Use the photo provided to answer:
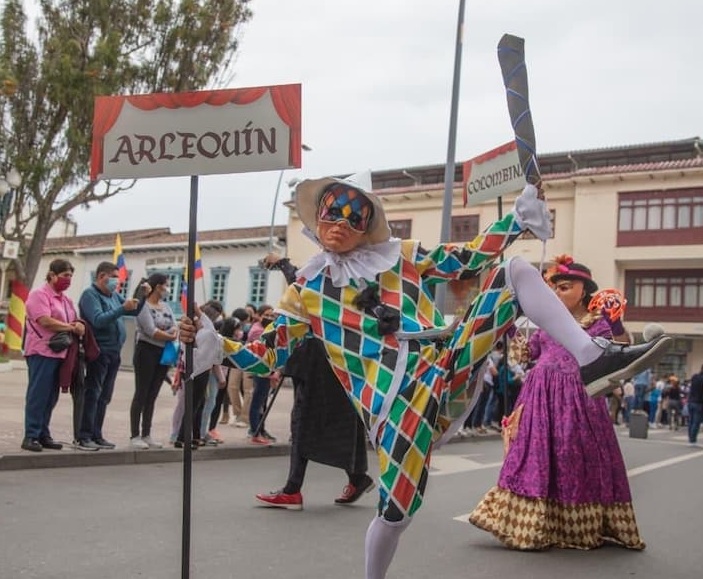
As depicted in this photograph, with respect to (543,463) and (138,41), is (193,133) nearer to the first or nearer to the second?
(543,463)

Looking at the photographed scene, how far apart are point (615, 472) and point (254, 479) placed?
347 cm

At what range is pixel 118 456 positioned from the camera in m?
7.71

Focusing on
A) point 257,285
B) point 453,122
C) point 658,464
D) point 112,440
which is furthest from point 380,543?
point 257,285

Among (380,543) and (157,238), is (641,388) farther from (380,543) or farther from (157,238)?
(157,238)

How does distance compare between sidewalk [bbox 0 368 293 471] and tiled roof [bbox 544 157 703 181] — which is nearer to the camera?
→ sidewalk [bbox 0 368 293 471]

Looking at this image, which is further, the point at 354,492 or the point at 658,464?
the point at 658,464

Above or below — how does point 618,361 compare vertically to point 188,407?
above

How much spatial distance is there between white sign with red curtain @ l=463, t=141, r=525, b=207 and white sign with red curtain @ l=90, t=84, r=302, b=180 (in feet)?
13.6

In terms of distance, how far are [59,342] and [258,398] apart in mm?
3401

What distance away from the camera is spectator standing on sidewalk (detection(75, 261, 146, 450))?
25.3 ft

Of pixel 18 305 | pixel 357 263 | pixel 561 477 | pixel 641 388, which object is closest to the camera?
pixel 357 263

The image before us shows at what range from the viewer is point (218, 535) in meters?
4.83

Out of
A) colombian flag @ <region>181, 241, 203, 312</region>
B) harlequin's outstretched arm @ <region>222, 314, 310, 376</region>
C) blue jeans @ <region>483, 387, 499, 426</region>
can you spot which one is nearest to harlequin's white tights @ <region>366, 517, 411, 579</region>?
harlequin's outstretched arm @ <region>222, 314, 310, 376</region>

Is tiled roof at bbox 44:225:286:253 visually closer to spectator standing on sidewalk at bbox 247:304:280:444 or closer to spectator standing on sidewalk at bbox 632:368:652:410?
spectator standing on sidewalk at bbox 632:368:652:410
